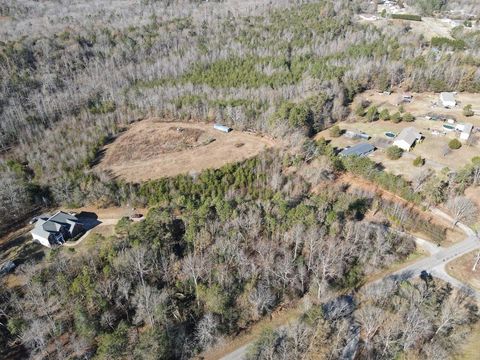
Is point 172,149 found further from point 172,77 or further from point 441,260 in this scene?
point 441,260

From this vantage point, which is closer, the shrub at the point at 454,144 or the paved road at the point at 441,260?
the paved road at the point at 441,260

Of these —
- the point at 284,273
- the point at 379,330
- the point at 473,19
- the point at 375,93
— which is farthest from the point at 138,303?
the point at 473,19

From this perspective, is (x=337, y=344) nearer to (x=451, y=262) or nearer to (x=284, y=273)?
(x=284, y=273)

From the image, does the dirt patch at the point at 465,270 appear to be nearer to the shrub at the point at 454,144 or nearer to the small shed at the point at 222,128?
the shrub at the point at 454,144

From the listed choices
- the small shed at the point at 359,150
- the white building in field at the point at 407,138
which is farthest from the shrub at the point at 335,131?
the white building in field at the point at 407,138

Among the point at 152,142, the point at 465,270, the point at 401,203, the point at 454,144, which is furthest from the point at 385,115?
the point at 152,142

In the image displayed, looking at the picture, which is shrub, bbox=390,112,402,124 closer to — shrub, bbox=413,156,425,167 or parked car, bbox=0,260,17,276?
shrub, bbox=413,156,425,167

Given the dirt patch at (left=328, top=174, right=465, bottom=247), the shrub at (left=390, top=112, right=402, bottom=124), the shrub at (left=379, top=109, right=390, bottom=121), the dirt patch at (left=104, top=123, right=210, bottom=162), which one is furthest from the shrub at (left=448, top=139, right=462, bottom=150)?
the dirt patch at (left=104, top=123, right=210, bottom=162)
